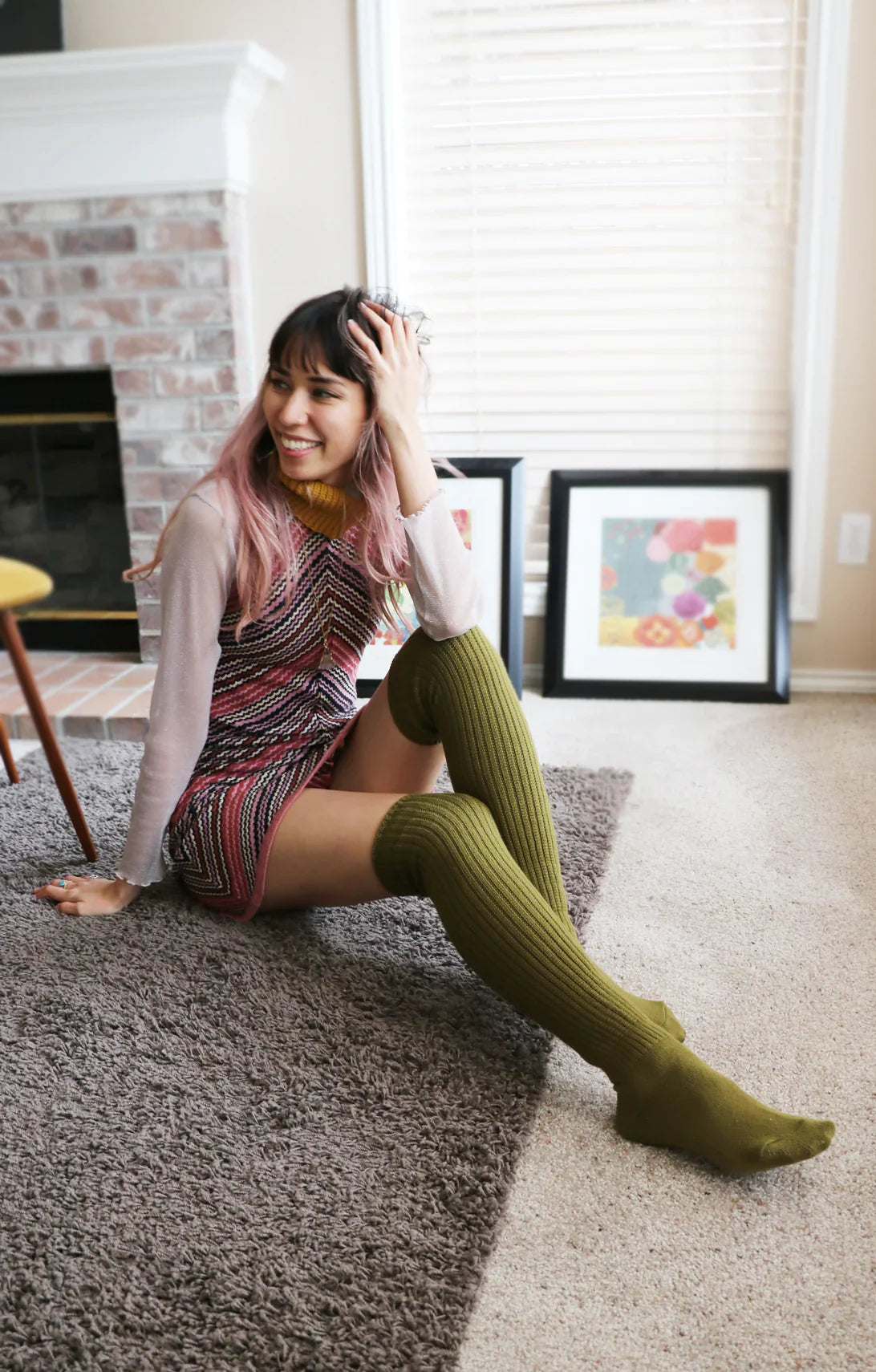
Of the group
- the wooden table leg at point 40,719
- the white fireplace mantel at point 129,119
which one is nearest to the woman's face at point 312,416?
the wooden table leg at point 40,719

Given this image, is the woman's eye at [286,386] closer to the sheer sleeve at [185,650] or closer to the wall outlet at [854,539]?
the sheer sleeve at [185,650]

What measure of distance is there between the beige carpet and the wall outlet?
0.64m

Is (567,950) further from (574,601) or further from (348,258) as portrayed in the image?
(348,258)

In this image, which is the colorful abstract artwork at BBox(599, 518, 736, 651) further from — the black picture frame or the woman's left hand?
the black picture frame

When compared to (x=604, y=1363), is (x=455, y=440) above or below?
above

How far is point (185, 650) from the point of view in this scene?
149 cm

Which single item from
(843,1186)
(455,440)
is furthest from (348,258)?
(843,1186)

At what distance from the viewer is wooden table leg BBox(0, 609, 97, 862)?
1.02 meters

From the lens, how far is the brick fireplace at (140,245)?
2.61m

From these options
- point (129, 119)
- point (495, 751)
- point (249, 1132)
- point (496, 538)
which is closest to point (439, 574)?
point (495, 751)

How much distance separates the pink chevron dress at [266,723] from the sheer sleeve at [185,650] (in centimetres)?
6

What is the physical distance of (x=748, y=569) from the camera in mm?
2793

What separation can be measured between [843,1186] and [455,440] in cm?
208

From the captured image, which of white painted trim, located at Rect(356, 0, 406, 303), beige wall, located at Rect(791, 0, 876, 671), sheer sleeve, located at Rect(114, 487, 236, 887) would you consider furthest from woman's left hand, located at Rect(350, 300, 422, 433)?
beige wall, located at Rect(791, 0, 876, 671)
